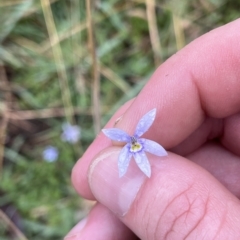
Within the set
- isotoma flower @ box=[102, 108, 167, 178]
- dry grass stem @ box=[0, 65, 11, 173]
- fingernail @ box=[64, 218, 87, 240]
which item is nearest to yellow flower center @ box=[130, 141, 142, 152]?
isotoma flower @ box=[102, 108, 167, 178]

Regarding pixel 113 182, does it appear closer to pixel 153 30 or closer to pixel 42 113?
pixel 42 113

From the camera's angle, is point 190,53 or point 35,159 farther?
point 35,159

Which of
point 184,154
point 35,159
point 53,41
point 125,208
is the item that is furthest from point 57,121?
point 125,208

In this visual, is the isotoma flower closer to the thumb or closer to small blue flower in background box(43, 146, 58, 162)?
the thumb

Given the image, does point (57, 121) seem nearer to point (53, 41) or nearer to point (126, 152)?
point (53, 41)

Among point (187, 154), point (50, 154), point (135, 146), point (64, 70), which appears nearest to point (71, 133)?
point (50, 154)

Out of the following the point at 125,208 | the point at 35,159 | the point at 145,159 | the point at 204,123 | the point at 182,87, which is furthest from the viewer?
the point at 35,159

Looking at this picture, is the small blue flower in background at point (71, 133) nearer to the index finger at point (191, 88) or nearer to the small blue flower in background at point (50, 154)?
the small blue flower in background at point (50, 154)
